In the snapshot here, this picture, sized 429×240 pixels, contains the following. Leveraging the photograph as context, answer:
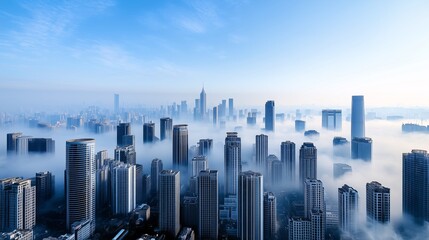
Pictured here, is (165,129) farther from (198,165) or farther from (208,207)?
(208,207)

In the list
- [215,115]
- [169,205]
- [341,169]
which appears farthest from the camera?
[215,115]

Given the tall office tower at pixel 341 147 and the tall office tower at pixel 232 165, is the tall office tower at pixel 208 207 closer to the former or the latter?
the tall office tower at pixel 232 165

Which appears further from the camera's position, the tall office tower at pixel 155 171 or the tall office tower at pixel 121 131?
the tall office tower at pixel 121 131

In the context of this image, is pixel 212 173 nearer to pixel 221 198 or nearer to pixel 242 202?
pixel 242 202

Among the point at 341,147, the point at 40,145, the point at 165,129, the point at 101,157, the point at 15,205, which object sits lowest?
the point at 15,205

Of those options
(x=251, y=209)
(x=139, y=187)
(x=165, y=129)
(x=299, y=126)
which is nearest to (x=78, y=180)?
(x=139, y=187)

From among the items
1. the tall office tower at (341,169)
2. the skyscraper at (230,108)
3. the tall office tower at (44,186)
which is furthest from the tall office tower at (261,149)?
the tall office tower at (44,186)
